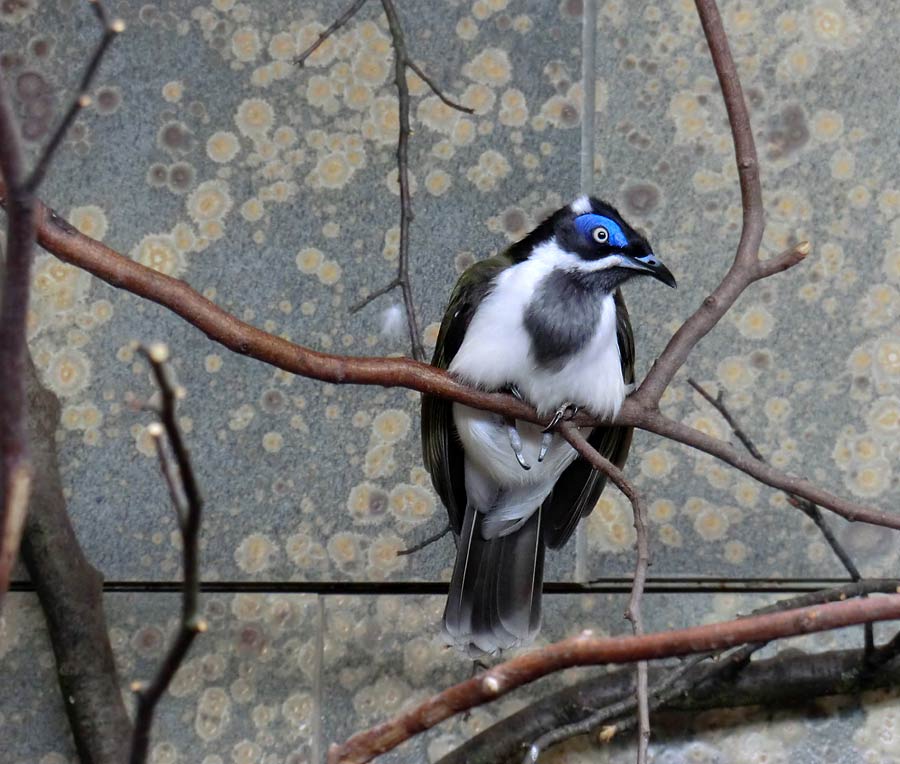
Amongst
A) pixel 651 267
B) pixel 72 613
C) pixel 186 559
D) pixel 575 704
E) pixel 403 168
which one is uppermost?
pixel 403 168

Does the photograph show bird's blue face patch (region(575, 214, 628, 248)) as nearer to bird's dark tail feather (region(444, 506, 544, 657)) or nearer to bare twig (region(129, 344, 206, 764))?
bird's dark tail feather (region(444, 506, 544, 657))

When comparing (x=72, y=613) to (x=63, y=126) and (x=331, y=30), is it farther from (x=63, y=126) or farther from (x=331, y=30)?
(x=63, y=126)

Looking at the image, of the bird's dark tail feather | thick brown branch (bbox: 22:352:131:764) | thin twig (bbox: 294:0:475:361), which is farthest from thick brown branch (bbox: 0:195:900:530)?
thick brown branch (bbox: 22:352:131:764)

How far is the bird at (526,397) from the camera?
1477 mm

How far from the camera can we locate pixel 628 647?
0.68 m

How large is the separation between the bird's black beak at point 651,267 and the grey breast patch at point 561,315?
0.06m

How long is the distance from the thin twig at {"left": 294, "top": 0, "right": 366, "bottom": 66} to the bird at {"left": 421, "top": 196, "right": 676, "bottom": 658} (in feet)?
1.62

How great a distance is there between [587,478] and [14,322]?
1298mm

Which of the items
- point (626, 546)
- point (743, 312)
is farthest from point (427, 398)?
point (743, 312)

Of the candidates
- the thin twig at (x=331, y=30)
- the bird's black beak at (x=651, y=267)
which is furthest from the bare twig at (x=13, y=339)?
the thin twig at (x=331, y=30)

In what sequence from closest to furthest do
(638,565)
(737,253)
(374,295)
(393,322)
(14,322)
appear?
1. (14,322)
2. (638,565)
3. (737,253)
4. (374,295)
5. (393,322)

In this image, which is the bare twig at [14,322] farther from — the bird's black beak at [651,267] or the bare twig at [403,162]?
the bare twig at [403,162]

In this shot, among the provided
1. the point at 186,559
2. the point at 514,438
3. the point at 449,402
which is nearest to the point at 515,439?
the point at 514,438

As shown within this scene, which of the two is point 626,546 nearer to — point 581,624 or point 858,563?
point 581,624
